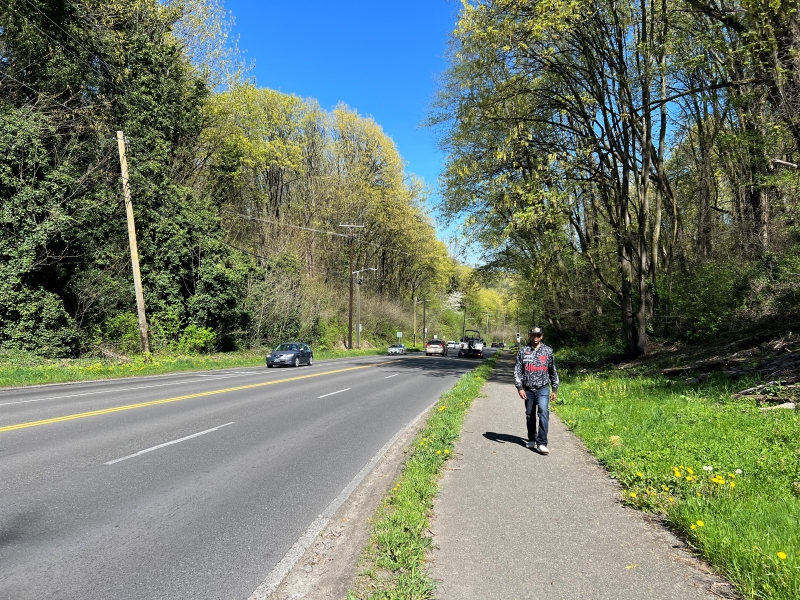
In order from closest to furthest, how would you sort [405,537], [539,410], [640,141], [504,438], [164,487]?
[405,537] → [164,487] → [539,410] → [504,438] → [640,141]

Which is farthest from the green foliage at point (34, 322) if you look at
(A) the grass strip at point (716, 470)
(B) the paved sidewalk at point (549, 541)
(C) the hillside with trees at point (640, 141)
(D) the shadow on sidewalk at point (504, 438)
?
(A) the grass strip at point (716, 470)

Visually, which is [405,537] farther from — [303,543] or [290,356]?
[290,356]

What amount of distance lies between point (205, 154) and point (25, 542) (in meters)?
32.3

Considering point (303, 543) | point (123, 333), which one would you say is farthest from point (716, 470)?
point (123, 333)

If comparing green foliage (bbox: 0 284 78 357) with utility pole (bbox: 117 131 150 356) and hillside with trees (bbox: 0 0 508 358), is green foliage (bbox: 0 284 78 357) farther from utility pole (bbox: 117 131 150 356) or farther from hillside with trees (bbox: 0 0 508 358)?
utility pole (bbox: 117 131 150 356)

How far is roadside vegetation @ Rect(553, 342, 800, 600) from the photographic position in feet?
11.0

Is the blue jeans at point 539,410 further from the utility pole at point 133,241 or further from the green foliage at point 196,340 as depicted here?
the green foliage at point 196,340

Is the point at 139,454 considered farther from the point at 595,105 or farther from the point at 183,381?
the point at 595,105

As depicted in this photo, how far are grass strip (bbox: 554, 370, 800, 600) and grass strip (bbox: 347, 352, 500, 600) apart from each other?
83.4 inches

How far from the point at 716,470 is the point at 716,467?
95 mm

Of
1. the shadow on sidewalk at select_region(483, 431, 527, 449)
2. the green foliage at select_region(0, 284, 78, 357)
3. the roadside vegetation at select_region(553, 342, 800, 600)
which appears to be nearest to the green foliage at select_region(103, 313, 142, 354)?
the green foliage at select_region(0, 284, 78, 357)

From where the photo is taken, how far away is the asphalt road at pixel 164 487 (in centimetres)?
353

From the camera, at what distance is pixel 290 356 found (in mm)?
26297

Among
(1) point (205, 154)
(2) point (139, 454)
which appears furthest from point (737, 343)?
(1) point (205, 154)
